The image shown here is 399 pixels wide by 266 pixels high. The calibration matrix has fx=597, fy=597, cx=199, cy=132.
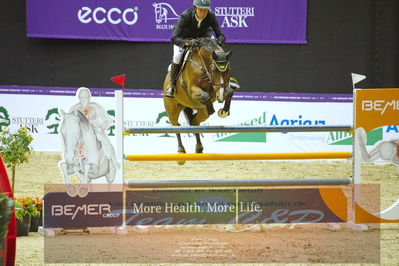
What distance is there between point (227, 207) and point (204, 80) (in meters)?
1.21

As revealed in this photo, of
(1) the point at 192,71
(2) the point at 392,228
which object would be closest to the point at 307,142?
(2) the point at 392,228

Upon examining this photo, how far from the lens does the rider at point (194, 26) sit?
5.44 m

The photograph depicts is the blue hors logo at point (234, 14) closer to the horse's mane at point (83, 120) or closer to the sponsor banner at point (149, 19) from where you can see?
the sponsor banner at point (149, 19)

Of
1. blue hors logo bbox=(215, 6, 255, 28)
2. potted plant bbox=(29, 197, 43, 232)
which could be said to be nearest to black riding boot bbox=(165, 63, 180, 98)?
potted plant bbox=(29, 197, 43, 232)

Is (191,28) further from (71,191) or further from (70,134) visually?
(71,191)

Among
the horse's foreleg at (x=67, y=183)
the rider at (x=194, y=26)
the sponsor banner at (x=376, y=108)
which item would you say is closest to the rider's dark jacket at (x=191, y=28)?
the rider at (x=194, y=26)

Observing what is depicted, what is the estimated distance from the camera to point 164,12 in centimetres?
1105

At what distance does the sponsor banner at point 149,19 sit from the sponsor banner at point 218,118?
139 centimetres

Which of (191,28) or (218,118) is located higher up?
(191,28)

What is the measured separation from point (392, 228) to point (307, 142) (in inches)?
176

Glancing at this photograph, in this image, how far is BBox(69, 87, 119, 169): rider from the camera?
564 centimetres

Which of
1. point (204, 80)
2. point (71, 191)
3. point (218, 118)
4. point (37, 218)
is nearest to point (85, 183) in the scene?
point (71, 191)

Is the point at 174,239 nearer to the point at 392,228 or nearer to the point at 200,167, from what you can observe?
the point at 392,228

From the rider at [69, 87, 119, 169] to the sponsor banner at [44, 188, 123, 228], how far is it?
1.11 feet
